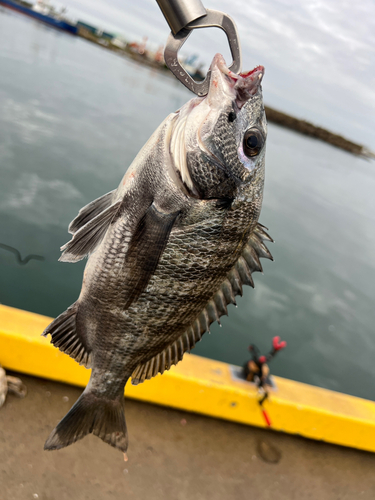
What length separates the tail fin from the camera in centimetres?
161

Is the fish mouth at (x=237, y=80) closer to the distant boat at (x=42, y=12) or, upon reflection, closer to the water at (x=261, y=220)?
the water at (x=261, y=220)

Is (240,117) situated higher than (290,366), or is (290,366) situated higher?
(240,117)

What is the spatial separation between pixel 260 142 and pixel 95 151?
10.9 meters

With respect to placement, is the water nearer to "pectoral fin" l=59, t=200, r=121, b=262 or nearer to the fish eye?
"pectoral fin" l=59, t=200, r=121, b=262

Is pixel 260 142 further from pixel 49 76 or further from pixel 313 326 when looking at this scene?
pixel 49 76

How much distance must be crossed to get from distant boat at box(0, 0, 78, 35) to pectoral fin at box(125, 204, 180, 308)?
2732 inches

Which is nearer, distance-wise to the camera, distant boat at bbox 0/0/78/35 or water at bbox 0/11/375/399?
water at bbox 0/11/375/399

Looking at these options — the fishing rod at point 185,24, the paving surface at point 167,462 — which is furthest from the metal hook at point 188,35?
the paving surface at point 167,462

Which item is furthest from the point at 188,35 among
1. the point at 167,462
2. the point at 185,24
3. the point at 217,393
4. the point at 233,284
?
the point at 167,462

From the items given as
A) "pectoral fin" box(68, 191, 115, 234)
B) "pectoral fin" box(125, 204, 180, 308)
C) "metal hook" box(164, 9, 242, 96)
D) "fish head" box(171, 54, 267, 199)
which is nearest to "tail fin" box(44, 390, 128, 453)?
"pectoral fin" box(125, 204, 180, 308)

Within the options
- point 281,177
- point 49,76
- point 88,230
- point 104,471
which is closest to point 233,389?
point 104,471

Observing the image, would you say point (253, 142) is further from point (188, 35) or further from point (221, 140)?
point (188, 35)

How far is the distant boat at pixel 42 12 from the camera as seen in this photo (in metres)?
54.9

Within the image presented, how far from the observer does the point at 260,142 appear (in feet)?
4.51
